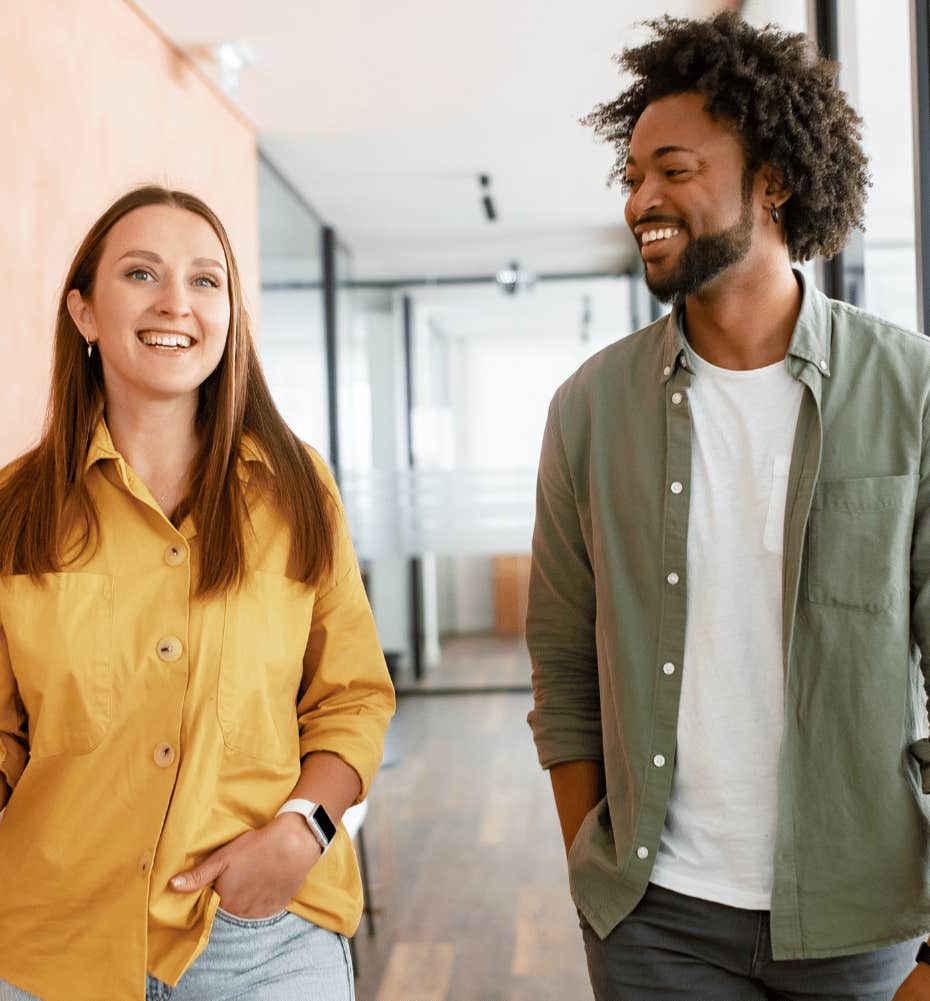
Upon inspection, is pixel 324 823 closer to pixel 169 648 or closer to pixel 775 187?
pixel 169 648

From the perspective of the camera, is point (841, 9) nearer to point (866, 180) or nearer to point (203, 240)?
point (866, 180)

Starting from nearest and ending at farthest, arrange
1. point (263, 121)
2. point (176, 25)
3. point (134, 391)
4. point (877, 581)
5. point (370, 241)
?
point (877, 581), point (134, 391), point (176, 25), point (263, 121), point (370, 241)

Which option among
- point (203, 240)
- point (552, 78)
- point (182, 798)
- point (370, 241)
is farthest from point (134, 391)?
point (370, 241)

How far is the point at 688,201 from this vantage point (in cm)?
131

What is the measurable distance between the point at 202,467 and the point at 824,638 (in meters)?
0.76

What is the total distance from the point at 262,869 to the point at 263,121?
4.24 meters

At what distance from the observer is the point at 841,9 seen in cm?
271

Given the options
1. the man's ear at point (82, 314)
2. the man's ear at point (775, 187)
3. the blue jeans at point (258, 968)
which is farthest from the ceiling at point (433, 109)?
the blue jeans at point (258, 968)

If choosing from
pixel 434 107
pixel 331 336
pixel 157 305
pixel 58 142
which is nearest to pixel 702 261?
pixel 157 305

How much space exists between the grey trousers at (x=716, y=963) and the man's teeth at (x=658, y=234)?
0.76 metres

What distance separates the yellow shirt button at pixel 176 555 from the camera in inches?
50.5

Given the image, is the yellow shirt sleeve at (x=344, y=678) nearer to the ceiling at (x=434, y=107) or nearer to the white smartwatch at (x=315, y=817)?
the white smartwatch at (x=315, y=817)

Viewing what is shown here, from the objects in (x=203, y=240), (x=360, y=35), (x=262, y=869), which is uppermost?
(x=360, y=35)

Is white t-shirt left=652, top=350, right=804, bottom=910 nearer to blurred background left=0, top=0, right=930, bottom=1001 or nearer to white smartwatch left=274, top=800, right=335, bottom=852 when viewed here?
white smartwatch left=274, top=800, right=335, bottom=852
